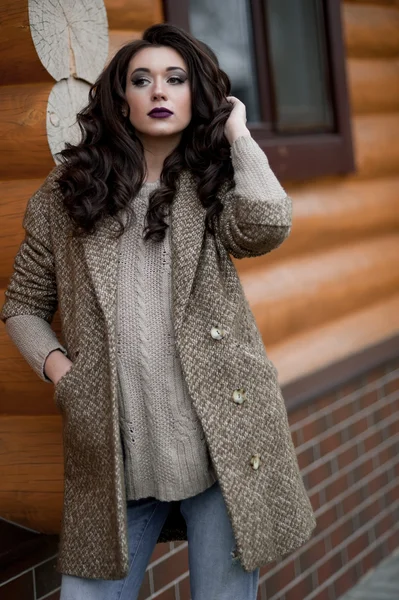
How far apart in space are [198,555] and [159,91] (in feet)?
Answer: 3.96

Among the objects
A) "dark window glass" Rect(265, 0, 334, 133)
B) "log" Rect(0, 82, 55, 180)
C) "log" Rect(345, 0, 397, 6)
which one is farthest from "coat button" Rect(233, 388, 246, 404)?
"log" Rect(345, 0, 397, 6)

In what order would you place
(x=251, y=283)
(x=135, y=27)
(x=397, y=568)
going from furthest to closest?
(x=397, y=568)
(x=251, y=283)
(x=135, y=27)

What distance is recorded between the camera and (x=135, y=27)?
354 cm

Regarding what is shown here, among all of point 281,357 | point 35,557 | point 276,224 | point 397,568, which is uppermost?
point 276,224

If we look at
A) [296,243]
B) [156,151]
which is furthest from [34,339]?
[296,243]

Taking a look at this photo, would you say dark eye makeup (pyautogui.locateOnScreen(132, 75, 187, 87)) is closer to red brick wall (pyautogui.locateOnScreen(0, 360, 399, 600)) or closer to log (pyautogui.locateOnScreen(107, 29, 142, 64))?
log (pyautogui.locateOnScreen(107, 29, 142, 64))

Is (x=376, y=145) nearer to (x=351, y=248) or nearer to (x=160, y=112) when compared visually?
(x=351, y=248)

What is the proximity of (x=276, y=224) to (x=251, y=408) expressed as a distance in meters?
0.48

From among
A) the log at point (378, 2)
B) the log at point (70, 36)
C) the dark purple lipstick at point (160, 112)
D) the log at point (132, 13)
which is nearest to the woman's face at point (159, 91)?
the dark purple lipstick at point (160, 112)

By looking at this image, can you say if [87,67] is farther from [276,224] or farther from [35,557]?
[35,557]

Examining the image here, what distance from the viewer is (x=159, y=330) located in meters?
2.63

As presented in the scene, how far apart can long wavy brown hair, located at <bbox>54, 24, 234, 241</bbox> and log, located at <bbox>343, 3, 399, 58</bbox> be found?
2627 millimetres

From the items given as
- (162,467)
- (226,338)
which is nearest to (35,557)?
(162,467)

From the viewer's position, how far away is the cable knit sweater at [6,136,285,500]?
2.60 meters
